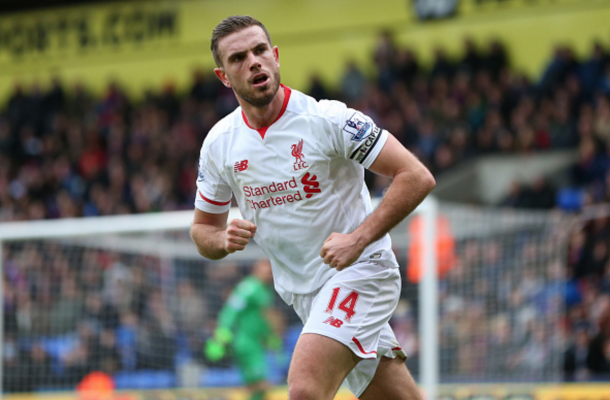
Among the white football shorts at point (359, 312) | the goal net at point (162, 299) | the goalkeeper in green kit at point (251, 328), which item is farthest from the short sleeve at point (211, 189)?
the goal net at point (162, 299)

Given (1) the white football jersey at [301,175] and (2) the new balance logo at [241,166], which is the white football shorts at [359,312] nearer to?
(1) the white football jersey at [301,175]

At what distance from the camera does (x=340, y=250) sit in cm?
406

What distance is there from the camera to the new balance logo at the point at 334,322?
14.1 ft

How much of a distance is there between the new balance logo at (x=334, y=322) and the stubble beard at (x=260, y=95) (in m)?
1.10

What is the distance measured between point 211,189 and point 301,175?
57 cm

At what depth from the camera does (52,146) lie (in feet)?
65.3

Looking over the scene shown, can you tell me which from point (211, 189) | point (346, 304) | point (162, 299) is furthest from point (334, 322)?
point (162, 299)

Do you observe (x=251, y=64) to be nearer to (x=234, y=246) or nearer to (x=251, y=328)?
(x=234, y=246)

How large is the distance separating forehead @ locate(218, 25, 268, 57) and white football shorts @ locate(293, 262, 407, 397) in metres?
1.22

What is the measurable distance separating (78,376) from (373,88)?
27.6 ft

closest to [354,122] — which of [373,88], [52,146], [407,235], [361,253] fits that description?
[361,253]

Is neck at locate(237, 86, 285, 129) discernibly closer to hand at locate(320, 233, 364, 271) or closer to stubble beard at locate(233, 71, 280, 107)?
stubble beard at locate(233, 71, 280, 107)

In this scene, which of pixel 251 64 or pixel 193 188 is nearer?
pixel 251 64

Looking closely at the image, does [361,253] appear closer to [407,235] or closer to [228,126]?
[228,126]
